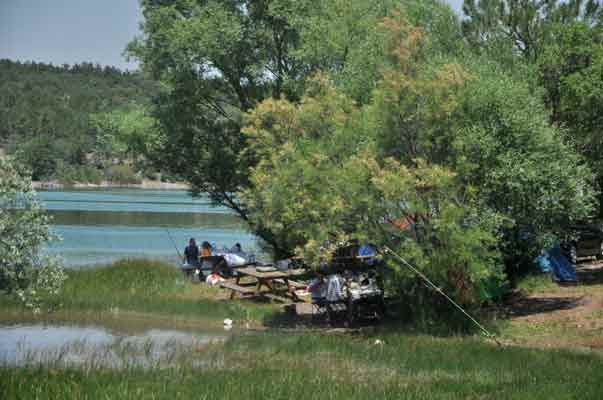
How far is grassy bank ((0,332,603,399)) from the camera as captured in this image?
448 inches

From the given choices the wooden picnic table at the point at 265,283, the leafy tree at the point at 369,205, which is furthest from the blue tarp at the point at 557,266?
the wooden picnic table at the point at 265,283

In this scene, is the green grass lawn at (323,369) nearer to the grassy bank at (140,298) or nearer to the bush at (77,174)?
the grassy bank at (140,298)

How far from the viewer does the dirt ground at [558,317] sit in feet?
60.8

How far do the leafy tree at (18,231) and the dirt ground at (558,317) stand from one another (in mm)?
10386

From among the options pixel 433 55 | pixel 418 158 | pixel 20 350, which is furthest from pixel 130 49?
pixel 20 350

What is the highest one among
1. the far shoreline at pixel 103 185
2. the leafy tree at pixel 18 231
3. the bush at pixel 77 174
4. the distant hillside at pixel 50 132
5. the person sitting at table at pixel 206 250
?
the distant hillside at pixel 50 132

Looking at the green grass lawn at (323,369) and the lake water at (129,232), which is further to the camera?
the lake water at (129,232)

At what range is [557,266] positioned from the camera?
2698 centimetres

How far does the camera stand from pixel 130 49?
32156 mm

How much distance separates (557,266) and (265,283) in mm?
9604

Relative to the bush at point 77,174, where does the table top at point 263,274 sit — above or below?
below

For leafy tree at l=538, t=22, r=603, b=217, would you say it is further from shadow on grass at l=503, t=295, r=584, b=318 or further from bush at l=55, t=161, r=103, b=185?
A: bush at l=55, t=161, r=103, b=185

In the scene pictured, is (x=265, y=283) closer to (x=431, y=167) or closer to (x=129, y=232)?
(x=431, y=167)

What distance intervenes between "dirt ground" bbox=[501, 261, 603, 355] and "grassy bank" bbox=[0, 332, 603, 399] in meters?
2.05
